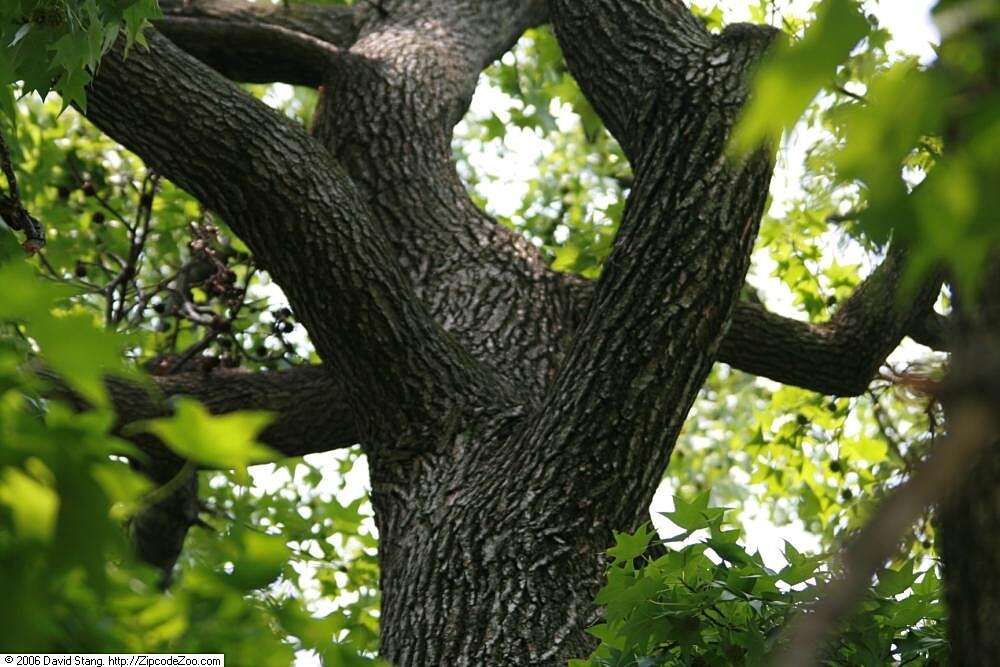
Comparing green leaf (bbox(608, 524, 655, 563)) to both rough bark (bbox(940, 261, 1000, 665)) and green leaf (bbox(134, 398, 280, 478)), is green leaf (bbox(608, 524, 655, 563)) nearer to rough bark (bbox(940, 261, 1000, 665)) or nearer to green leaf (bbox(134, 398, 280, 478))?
rough bark (bbox(940, 261, 1000, 665))

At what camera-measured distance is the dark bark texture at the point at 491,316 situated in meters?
3.03

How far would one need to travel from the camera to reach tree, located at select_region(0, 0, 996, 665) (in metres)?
3.01

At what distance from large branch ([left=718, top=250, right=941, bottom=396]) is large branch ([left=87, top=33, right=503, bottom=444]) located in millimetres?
1130

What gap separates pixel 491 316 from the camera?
390 cm

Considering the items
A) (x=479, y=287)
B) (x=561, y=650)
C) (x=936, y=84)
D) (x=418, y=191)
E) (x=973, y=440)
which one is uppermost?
(x=418, y=191)

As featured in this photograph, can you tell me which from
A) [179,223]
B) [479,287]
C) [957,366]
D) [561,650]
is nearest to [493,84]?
[179,223]

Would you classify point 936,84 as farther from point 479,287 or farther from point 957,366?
point 479,287

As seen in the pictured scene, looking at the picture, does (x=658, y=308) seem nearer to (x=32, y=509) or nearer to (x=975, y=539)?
(x=975, y=539)

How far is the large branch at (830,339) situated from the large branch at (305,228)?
113cm

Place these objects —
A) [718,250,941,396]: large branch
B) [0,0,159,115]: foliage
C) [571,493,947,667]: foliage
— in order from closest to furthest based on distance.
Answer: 1. [571,493,947,667]: foliage
2. [0,0,159,115]: foliage
3. [718,250,941,396]: large branch

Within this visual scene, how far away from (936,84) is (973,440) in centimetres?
33

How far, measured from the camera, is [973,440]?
1029mm

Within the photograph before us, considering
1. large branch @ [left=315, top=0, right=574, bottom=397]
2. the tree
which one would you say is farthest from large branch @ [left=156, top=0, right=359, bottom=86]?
large branch @ [left=315, top=0, right=574, bottom=397]

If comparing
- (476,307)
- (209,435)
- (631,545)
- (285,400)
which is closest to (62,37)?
(476,307)
